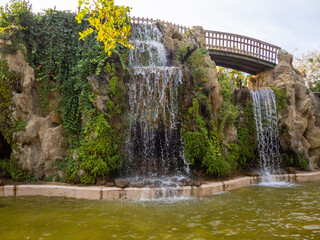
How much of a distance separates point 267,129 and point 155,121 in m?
5.94

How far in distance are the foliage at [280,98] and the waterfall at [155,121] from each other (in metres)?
5.88

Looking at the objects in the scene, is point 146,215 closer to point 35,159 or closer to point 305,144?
point 35,159

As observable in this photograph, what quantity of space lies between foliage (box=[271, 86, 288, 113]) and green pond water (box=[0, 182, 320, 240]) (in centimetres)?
611

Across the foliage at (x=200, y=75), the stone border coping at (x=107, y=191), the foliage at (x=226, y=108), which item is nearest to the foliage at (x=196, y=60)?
the foliage at (x=200, y=75)

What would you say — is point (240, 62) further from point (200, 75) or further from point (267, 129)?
point (200, 75)

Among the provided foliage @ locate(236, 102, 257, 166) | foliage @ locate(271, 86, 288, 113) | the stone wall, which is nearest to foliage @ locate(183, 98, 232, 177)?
foliage @ locate(236, 102, 257, 166)

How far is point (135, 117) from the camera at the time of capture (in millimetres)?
9430

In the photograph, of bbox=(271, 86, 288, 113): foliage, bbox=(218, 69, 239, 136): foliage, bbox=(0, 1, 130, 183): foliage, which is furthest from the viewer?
bbox=(271, 86, 288, 113): foliage

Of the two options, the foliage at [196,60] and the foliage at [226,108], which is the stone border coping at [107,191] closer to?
the foliage at [226,108]

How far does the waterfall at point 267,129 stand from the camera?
37.1 feet

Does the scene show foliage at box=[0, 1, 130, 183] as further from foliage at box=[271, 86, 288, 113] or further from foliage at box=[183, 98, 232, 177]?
foliage at box=[271, 86, 288, 113]

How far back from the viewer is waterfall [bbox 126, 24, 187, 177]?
9188 millimetres

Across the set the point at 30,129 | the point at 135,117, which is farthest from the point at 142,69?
the point at 30,129

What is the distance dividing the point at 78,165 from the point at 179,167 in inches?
141
